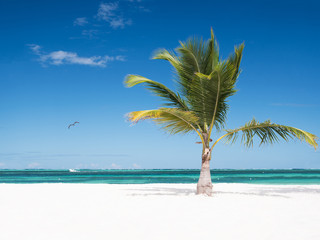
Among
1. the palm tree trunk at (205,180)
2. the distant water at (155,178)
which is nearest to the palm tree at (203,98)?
the palm tree trunk at (205,180)

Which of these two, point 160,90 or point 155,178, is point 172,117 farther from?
point 155,178
